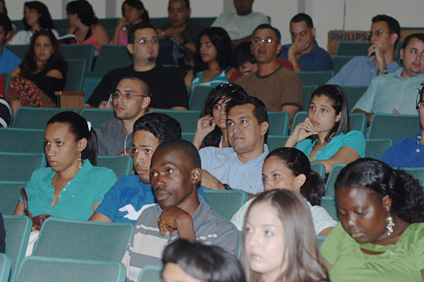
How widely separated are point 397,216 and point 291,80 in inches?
96.8

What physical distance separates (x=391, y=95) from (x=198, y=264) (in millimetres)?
3417

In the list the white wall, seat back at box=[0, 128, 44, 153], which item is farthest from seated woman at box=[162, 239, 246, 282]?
the white wall

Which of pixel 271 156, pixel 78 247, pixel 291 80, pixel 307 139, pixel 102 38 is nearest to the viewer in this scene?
pixel 78 247

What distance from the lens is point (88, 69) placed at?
635cm

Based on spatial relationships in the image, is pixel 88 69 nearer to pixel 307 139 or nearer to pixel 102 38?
pixel 102 38

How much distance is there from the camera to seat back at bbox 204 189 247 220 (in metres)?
2.98

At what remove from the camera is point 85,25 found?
7.02 m

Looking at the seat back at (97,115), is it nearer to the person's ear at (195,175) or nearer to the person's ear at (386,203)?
the person's ear at (195,175)

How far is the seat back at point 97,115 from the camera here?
460 centimetres

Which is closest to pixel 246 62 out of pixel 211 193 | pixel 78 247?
pixel 211 193

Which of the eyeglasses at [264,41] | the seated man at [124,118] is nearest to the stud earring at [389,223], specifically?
the seated man at [124,118]

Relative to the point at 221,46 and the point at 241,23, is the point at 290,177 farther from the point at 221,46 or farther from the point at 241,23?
the point at 241,23

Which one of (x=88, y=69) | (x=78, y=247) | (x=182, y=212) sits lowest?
(x=78, y=247)

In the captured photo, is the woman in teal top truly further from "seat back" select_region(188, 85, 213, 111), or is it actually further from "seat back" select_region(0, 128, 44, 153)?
"seat back" select_region(188, 85, 213, 111)
